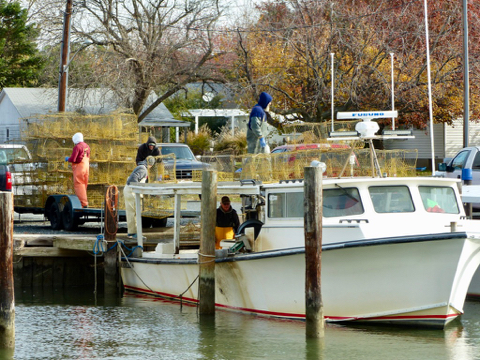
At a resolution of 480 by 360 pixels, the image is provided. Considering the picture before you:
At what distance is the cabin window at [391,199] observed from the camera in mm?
11117

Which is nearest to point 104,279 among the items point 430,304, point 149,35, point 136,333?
point 136,333

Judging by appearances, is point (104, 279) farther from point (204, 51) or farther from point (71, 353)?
point (204, 51)

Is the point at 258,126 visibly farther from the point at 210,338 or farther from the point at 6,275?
the point at 6,275

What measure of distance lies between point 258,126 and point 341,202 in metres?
2.64

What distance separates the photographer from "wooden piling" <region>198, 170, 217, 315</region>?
11383mm

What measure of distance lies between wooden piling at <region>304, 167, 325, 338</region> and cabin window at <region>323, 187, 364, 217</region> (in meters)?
1.18

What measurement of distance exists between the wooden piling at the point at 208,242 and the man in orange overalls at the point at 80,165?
19.9ft

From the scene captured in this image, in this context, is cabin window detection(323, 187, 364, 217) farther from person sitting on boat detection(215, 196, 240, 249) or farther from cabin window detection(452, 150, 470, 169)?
cabin window detection(452, 150, 470, 169)

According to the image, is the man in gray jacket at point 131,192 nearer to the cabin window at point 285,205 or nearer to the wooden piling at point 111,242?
the wooden piling at point 111,242

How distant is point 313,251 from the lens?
9.78 m

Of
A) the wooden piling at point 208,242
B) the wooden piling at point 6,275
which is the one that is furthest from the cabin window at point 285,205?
the wooden piling at point 6,275

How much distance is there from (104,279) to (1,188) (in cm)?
367

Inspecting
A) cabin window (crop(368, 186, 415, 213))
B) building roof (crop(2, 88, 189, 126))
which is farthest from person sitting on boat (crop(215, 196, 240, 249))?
building roof (crop(2, 88, 189, 126))

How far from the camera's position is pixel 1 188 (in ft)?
54.5
